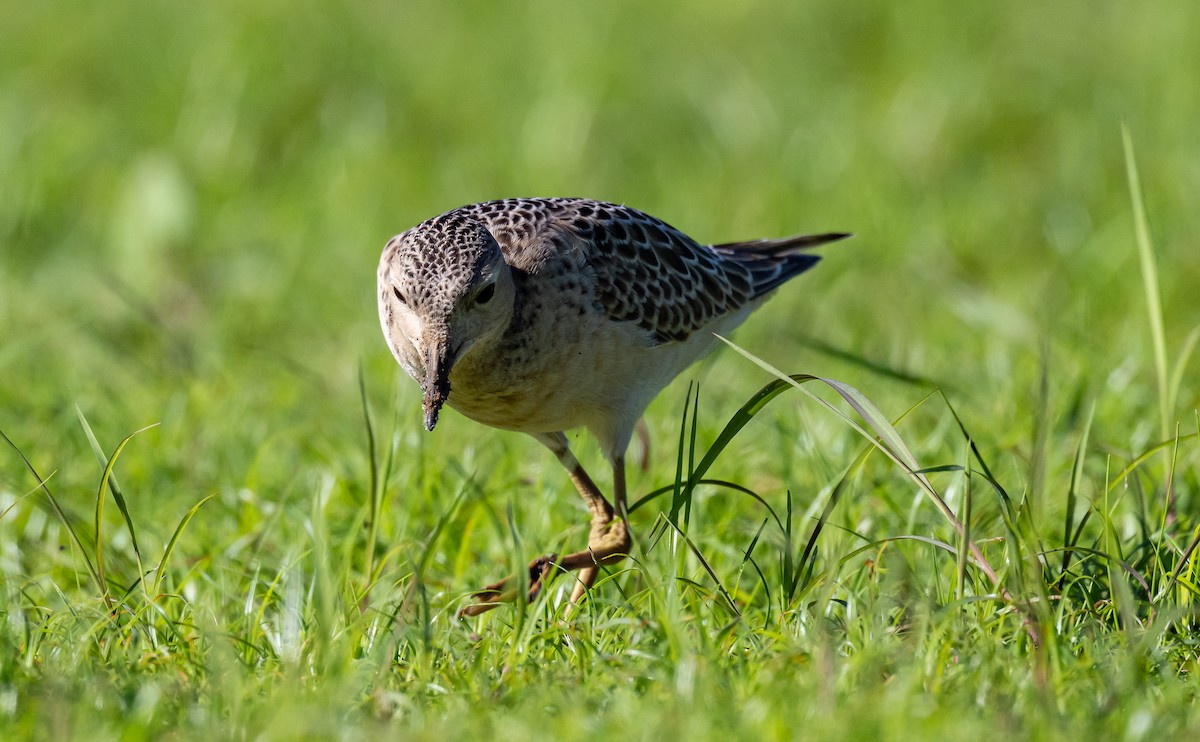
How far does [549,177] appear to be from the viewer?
10156 millimetres

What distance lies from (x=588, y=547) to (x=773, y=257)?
6.47 ft

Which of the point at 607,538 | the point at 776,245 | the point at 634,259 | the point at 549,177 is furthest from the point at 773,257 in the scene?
the point at 549,177

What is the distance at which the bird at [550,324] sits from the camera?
15.7 feet

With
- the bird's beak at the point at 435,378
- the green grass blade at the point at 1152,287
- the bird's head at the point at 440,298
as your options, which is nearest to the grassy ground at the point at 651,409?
the green grass blade at the point at 1152,287

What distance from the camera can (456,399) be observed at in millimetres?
5152

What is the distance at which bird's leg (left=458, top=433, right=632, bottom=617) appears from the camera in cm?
483

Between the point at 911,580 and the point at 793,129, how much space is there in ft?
22.3

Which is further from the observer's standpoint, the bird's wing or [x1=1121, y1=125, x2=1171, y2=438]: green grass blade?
the bird's wing

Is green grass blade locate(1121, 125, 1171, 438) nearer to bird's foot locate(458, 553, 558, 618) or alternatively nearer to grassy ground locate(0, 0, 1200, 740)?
grassy ground locate(0, 0, 1200, 740)

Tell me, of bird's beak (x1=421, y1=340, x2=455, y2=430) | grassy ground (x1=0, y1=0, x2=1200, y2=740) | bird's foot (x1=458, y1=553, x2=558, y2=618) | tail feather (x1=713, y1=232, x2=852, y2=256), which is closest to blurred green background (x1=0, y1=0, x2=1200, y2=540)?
grassy ground (x1=0, y1=0, x2=1200, y2=740)

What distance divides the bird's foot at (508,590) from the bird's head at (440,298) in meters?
0.56

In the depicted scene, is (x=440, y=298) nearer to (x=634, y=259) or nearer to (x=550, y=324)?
(x=550, y=324)

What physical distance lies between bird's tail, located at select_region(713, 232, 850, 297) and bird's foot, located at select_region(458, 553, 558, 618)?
1.76 m

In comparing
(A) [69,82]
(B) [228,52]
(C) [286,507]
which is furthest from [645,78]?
(C) [286,507]
